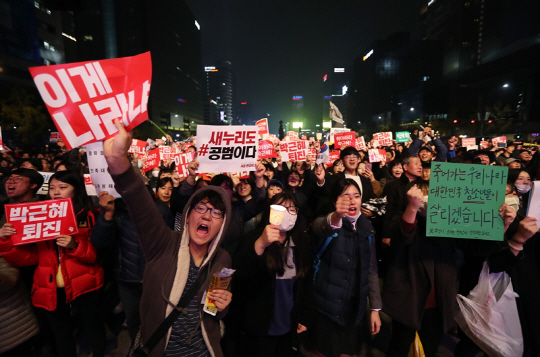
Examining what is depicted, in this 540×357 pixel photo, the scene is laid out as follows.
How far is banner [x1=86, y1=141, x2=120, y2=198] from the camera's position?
291 cm

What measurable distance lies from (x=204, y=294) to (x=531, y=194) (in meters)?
3.02

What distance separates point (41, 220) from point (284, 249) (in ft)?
7.70

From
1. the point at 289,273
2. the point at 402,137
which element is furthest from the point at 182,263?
the point at 402,137

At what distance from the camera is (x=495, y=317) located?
2598 millimetres

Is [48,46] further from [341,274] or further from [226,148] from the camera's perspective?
[341,274]

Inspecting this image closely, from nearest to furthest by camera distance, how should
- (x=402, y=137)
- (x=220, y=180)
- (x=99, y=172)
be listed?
(x=99, y=172)
(x=220, y=180)
(x=402, y=137)

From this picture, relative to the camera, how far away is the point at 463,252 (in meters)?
2.94

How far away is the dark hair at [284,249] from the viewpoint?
254cm

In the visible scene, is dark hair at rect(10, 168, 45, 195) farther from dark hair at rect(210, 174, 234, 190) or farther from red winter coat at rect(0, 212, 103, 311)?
dark hair at rect(210, 174, 234, 190)

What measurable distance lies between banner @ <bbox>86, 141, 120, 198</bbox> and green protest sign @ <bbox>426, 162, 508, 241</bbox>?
321 centimetres

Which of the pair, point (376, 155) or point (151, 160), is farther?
point (376, 155)

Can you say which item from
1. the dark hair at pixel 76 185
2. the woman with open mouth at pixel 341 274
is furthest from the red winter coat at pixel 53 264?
the woman with open mouth at pixel 341 274

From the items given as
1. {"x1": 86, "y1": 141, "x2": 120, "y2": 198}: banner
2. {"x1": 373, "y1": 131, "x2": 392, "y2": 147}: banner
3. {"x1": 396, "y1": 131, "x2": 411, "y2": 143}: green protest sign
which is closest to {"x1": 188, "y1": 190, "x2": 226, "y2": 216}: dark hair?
{"x1": 86, "y1": 141, "x2": 120, "y2": 198}: banner

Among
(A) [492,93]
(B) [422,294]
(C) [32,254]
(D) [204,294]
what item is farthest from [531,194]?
(A) [492,93]
